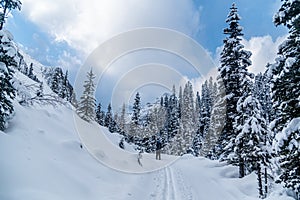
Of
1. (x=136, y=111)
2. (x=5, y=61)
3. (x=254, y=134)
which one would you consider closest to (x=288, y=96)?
(x=254, y=134)

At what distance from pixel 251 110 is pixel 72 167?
10096 millimetres

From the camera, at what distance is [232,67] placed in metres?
18.3

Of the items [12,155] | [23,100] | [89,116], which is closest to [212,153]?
[89,116]

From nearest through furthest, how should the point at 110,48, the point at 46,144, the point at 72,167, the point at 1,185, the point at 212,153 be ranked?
the point at 1,185, the point at 72,167, the point at 46,144, the point at 110,48, the point at 212,153

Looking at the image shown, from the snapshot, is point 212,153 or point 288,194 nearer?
point 288,194

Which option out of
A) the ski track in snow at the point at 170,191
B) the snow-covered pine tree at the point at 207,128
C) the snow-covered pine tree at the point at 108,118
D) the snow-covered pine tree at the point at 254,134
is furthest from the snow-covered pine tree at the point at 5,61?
the snow-covered pine tree at the point at 108,118

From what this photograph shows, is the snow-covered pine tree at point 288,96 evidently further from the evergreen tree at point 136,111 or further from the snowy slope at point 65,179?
the evergreen tree at point 136,111

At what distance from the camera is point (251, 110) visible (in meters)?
14.0

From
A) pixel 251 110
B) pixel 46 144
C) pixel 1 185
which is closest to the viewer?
pixel 1 185

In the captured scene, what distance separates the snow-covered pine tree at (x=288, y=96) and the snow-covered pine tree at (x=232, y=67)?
8271 millimetres

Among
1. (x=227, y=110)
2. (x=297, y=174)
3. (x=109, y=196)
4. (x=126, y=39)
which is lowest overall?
(x=109, y=196)

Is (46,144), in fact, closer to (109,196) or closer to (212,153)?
(109,196)

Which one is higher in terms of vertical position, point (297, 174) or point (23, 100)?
point (23, 100)

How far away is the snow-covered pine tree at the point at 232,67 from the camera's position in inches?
706
